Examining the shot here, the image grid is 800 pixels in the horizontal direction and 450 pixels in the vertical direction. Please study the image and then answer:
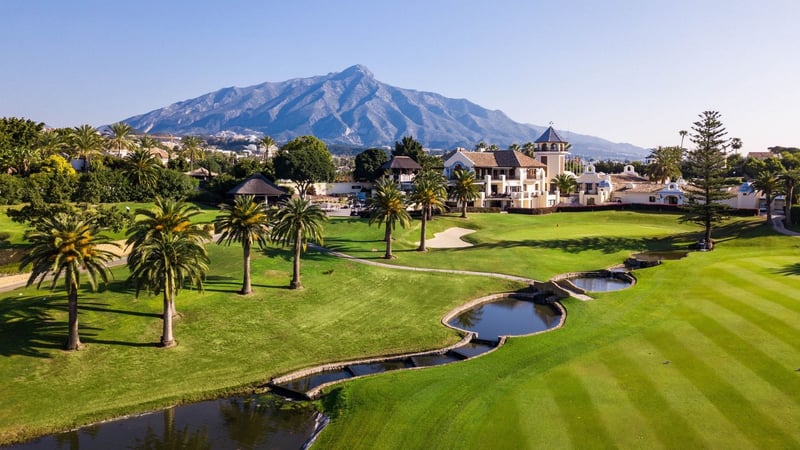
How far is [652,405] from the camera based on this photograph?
85.7ft

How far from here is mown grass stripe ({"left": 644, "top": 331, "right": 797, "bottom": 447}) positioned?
2288cm

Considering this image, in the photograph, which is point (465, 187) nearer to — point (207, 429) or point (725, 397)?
point (725, 397)

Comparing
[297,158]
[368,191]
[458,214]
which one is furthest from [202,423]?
[368,191]

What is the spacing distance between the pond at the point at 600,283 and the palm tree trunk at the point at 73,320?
42011mm

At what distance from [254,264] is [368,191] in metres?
75.1

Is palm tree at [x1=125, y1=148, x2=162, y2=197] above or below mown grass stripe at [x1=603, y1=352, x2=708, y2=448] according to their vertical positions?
above

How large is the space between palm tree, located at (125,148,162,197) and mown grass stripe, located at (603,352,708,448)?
8101cm

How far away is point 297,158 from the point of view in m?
111

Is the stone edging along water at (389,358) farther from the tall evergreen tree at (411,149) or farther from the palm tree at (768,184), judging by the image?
the tall evergreen tree at (411,149)

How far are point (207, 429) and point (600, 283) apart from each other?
1652 inches

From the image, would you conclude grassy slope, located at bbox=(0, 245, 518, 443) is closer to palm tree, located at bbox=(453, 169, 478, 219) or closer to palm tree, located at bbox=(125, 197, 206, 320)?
palm tree, located at bbox=(125, 197, 206, 320)

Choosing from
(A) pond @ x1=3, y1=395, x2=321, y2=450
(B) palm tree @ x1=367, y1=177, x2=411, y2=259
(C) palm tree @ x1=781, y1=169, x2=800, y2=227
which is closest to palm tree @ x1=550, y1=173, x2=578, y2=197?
(C) palm tree @ x1=781, y1=169, x2=800, y2=227

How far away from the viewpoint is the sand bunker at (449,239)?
7425 centimetres

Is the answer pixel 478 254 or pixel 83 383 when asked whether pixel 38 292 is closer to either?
pixel 83 383
